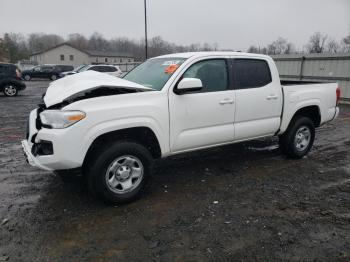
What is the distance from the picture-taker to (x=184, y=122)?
429 centimetres

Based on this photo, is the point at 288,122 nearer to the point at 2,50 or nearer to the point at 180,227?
the point at 180,227

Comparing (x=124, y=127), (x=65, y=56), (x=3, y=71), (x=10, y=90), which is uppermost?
(x=65, y=56)

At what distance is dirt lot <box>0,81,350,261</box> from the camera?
3.06 m

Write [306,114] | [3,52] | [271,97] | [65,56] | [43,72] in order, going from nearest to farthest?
[271,97], [306,114], [43,72], [3,52], [65,56]

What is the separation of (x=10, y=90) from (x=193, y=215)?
51.5ft

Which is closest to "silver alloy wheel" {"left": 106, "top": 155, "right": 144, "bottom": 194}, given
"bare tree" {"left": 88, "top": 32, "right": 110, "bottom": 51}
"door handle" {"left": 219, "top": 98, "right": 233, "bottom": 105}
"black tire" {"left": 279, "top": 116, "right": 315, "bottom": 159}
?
"door handle" {"left": 219, "top": 98, "right": 233, "bottom": 105}

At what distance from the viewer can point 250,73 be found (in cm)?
512

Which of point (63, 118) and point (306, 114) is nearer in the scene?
point (63, 118)

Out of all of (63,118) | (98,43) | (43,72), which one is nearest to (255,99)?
(63,118)

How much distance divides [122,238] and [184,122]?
1709mm

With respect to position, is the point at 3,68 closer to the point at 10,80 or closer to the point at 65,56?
the point at 10,80

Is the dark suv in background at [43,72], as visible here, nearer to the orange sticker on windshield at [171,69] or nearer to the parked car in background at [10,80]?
the parked car in background at [10,80]

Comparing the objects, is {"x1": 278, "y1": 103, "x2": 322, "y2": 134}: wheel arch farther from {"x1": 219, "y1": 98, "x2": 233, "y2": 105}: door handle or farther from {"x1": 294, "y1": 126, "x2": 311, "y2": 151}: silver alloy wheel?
{"x1": 219, "y1": 98, "x2": 233, "y2": 105}: door handle

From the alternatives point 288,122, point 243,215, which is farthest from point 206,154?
point 243,215
